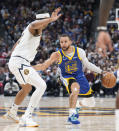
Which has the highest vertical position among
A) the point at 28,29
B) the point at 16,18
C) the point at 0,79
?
the point at 28,29

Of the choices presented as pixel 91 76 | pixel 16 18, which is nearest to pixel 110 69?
pixel 91 76

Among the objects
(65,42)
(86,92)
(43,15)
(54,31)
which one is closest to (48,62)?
(65,42)

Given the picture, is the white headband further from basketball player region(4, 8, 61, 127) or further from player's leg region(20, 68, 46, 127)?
player's leg region(20, 68, 46, 127)

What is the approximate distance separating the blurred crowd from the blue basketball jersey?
8357 mm

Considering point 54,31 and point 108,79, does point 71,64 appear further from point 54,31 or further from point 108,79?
point 54,31

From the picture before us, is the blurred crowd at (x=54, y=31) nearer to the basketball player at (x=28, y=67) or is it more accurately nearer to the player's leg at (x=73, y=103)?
the player's leg at (x=73, y=103)

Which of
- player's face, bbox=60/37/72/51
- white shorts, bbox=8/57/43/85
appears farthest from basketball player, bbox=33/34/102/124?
white shorts, bbox=8/57/43/85

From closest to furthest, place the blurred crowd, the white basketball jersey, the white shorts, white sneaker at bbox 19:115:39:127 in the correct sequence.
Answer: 1. white sneaker at bbox 19:115:39:127
2. the white shorts
3. the white basketball jersey
4. the blurred crowd

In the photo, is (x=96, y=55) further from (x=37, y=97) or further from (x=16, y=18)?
(x=37, y=97)

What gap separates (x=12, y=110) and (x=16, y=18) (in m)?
16.0

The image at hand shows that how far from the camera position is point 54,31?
21156 millimetres

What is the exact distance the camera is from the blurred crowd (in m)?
16.0

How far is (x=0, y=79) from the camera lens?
1562 centimetres

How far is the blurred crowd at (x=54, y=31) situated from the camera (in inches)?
628
